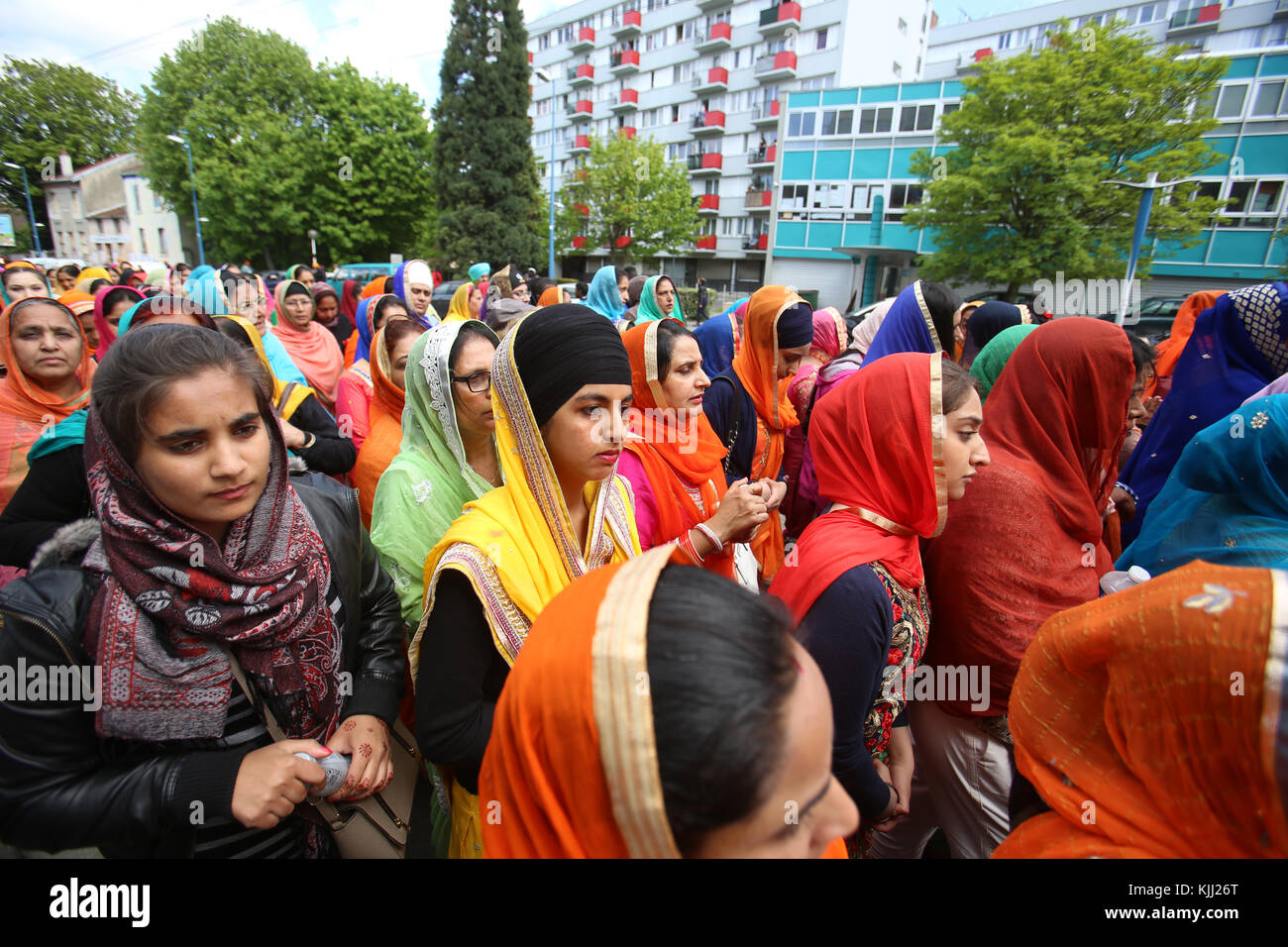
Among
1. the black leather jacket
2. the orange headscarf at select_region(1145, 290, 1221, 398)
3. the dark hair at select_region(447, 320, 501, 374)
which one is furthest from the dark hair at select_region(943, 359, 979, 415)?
the orange headscarf at select_region(1145, 290, 1221, 398)

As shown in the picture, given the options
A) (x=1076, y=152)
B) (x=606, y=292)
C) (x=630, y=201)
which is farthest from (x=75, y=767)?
(x=630, y=201)

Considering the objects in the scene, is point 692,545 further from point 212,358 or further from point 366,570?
point 212,358

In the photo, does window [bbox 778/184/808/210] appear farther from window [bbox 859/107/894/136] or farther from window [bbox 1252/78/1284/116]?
window [bbox 1252/78/1284/116]

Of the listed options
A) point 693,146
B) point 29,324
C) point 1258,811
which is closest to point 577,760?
point 1258,811

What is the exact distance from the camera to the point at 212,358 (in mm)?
1412

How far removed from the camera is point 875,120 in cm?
2809

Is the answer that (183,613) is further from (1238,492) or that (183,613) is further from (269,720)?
(1238,492)

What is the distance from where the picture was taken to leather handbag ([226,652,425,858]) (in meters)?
1.49

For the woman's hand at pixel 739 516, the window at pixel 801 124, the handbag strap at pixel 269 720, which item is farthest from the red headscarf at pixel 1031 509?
the window at pixel 801 124

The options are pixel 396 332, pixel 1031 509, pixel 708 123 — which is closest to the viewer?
pixel 1031 509

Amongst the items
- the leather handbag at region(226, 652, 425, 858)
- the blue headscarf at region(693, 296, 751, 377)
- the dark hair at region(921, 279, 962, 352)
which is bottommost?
the leather handbag at region(226, 652, 425, 858)

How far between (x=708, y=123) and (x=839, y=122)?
1062 cm

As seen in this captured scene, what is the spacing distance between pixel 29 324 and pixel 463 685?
3375 mm

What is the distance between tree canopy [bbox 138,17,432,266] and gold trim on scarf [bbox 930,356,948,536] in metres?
30.4
